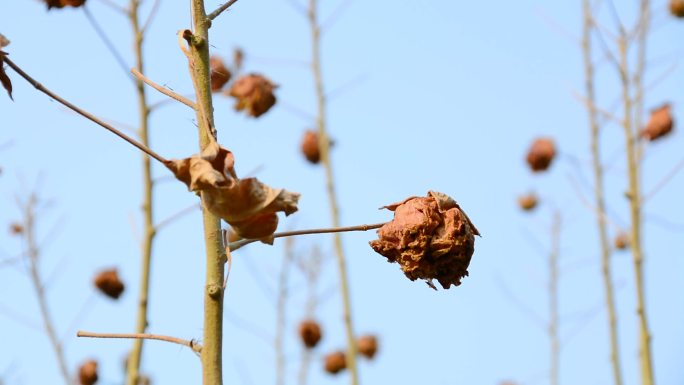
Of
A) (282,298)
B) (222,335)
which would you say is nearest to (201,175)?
(222,335)

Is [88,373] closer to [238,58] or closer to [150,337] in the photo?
[238,58]

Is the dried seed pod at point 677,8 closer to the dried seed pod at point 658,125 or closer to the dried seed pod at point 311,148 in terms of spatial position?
the dried seed pod at point 658,125

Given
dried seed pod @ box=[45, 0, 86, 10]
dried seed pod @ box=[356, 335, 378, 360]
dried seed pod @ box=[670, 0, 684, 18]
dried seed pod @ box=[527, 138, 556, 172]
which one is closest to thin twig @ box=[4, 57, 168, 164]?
dried seed pod @ box=[45, 0, 86, 10]

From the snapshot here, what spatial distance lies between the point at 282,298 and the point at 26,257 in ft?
7.98

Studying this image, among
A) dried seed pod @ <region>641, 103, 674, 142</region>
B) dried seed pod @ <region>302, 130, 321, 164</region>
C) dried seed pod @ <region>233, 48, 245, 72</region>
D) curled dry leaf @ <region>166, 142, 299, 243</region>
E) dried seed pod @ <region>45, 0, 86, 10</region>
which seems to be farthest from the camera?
dried seed pod @ <region>302, 130, 321, 164</region>

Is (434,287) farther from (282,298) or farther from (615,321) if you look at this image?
(282,298)

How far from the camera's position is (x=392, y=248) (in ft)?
A: 5.64

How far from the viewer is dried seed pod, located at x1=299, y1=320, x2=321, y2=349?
21.2ft

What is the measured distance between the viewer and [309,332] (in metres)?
6.48

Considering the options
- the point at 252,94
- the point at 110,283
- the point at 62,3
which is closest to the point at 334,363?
the point at 110,283

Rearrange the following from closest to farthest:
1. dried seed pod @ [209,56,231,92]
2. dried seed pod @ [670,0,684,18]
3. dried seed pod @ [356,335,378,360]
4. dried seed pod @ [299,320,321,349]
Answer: dried seed pod @ [209,56,231,92] → dried seed pod @ [670,0,684,18] → dried seed pod @ [299,320,321,349] → dried seed pod @ [356,335,378,360]

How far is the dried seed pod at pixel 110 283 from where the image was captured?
15.3ft

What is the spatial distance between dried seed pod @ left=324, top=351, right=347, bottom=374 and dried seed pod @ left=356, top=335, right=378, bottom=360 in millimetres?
514

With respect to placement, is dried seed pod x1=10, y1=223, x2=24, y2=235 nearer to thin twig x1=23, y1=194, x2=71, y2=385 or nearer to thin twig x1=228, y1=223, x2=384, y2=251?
thin twig x1=23, y1=194, x2=71, y2=385
